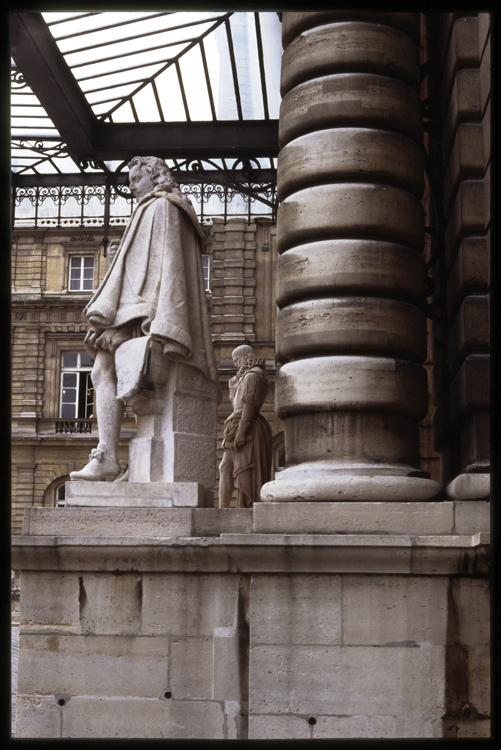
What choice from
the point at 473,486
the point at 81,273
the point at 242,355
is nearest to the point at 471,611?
the point at 473,486

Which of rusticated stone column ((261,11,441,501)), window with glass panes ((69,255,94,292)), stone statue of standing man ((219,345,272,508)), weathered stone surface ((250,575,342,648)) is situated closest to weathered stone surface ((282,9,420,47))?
rusticated stone column ((261,11,441,501))

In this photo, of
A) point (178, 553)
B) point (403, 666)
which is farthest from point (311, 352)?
point (403, 666)

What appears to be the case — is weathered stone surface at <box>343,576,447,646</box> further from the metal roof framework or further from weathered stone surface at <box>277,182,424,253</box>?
the metal roof framework

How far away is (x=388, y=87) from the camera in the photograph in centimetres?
727

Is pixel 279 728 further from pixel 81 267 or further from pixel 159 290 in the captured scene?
pixel 81 267

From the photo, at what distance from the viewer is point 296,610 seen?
6266 millimetres

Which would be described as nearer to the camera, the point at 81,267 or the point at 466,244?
the point at 466,244

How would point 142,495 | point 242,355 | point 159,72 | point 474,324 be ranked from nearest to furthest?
point 142,495 < point 474,324 < point 242,355 < point 159,72

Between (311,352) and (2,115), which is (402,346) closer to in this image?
(311,352)

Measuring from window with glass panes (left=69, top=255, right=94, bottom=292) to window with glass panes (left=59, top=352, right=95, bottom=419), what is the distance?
2.63m

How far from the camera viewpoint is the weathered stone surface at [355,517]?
6.38 metres

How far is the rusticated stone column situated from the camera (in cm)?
679

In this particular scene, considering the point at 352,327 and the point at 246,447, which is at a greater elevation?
the point at 352,327

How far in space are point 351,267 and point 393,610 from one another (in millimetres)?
2363
